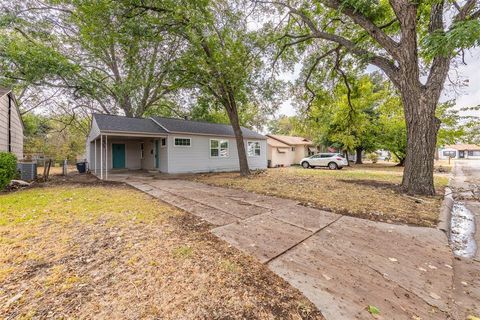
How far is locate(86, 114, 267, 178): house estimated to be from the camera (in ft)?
39.7

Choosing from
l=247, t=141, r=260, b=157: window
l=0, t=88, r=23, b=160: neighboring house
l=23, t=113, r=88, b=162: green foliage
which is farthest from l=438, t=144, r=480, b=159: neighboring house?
l=0, t=88, r=23, b=160: neighboring house

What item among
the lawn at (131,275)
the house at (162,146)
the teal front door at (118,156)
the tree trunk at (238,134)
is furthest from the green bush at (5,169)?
the tree trunk at (238,134)

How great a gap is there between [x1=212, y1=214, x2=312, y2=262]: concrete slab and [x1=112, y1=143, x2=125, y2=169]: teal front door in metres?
14.5

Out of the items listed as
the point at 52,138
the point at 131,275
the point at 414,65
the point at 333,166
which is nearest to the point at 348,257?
the point at 131,275

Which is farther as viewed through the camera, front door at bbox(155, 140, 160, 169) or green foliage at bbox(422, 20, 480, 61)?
front door at bbox(155, 140, 160, 169)

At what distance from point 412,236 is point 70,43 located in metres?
22.0

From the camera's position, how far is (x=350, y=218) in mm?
4598

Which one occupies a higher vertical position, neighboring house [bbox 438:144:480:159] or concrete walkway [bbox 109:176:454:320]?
neighboring house [bbox 438:144:480:159]

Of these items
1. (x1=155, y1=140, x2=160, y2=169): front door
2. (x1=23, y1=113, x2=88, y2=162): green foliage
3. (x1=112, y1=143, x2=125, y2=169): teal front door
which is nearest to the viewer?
(x1=155, y1=140, x2=160, y2=169): front door

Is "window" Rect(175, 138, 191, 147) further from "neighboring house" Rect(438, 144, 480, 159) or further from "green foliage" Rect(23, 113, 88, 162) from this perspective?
"neighboring house" Rect(438, 144, 480, 159)

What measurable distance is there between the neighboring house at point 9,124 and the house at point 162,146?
11.0 ft

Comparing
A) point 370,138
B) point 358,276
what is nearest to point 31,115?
point 358,276

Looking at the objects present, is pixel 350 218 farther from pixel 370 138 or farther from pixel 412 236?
pixel 370 138

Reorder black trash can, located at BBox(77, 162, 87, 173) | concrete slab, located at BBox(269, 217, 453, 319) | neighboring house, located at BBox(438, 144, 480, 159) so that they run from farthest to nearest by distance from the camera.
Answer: neighboring house, located at BBox(438, 144, 480, 159) < black trash can, located at BBox(77, 162, 87, 173) < concrete slab, located at BBox(269, 217, 453, 319)
